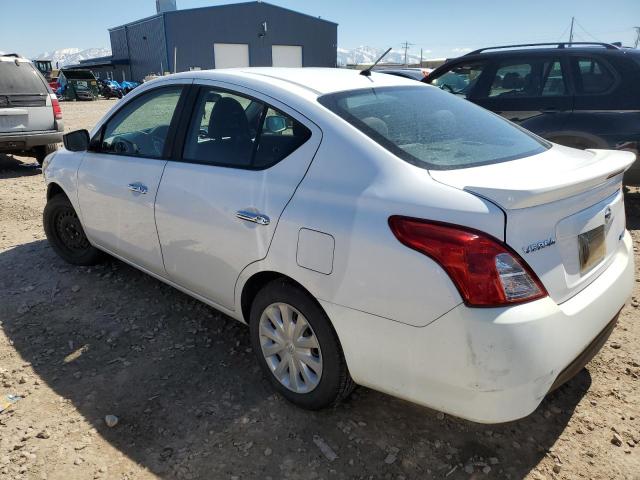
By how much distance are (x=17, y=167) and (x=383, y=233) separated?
941 cm

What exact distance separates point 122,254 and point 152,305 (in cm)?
43

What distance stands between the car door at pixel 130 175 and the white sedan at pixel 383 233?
27mm

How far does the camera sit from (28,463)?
2.26 meters

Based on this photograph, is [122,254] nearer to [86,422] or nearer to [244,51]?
[86,422]

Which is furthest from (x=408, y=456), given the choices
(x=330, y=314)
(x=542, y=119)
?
(x=542, y=119)

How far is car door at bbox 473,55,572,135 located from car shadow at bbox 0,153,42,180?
7.49 m

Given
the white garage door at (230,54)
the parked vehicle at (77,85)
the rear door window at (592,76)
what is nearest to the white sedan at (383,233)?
the rear door window at (592,76)

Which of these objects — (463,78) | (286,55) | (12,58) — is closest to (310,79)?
(463,78)

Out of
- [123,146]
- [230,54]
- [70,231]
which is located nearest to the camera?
[123,146]

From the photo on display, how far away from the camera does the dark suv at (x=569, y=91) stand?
510 centimetres

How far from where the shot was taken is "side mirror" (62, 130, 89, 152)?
3.73 meters

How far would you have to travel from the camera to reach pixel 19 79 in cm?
795

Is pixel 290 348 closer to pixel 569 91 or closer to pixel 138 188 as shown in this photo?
pixel 138 188

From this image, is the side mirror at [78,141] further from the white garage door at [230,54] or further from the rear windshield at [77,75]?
the white garage door at [230,54]
